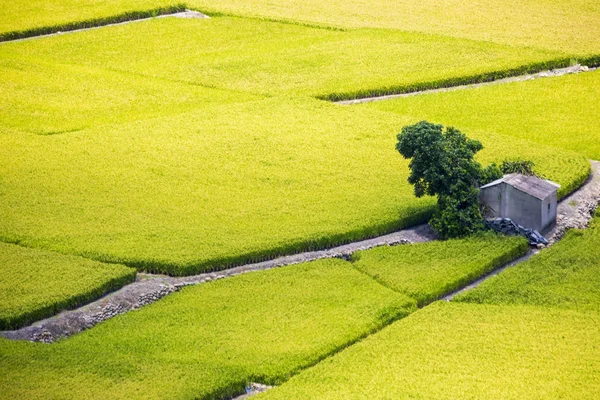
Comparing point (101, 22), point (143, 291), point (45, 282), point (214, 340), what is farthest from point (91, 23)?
point (214, 340)

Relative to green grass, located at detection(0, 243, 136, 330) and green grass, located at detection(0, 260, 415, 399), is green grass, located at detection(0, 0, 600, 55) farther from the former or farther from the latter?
green grass, located at detection(0, 260, 415, 399)

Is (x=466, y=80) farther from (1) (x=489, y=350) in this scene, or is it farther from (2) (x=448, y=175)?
(1) (x=489, y=350)

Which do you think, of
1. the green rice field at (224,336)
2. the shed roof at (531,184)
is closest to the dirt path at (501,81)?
the shed roof at (531,184)

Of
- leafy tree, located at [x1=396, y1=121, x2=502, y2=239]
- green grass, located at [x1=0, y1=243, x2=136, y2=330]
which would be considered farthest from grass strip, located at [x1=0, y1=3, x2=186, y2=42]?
leafy tree, located at [x1=396, y1=121, x2=502, y2=239]

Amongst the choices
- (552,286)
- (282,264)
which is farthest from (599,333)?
(282,264)

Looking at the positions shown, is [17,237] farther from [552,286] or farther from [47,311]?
[552,286]

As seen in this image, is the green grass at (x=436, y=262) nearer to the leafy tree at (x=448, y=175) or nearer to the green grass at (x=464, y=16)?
the leafy tree at (x=448, y=175)

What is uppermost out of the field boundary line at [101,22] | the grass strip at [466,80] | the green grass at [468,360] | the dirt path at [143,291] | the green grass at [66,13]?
the green grass at [66,13]
